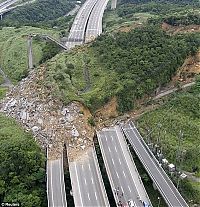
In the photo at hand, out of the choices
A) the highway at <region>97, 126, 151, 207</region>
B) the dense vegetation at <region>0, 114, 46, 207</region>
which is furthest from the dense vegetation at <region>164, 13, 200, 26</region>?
the dense vegetation at <region>0, 114, 46, 207</region>

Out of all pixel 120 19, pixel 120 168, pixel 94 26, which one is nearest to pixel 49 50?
pixel 94 26

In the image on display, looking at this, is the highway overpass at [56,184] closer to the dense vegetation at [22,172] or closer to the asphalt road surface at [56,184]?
the asphalt road surface at [56,184]

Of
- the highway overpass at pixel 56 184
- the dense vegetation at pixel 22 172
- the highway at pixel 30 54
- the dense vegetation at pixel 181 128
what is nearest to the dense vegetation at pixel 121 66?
the dense vegetation at pixel 181 128

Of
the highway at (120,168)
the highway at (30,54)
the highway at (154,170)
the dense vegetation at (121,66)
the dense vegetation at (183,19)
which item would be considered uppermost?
the dense vegetation at (183,19)

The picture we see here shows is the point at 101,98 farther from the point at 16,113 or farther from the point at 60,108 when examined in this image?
the point at 16,113

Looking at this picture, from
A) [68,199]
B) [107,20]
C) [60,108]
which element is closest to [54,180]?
[68,199]

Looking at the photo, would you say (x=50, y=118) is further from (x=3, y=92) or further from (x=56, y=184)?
(x=3, y=92)

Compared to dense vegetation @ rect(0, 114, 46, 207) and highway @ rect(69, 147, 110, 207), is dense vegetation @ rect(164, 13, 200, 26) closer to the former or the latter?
highway @ rect(69, 147, 110, 207)
